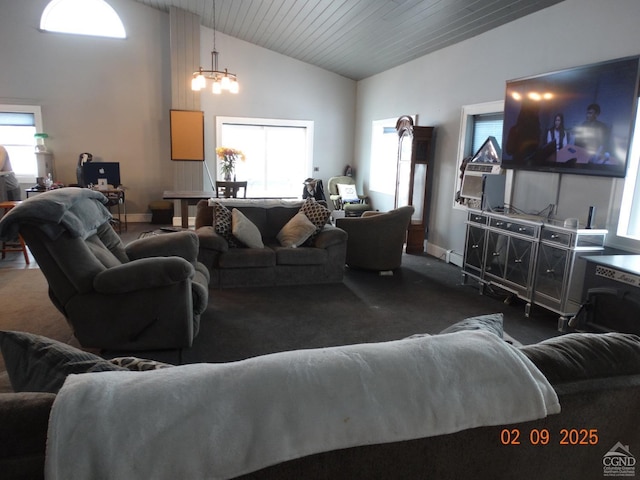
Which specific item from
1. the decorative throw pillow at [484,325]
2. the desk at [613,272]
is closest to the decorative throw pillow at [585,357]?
the decorative throw pillow at [484,325]

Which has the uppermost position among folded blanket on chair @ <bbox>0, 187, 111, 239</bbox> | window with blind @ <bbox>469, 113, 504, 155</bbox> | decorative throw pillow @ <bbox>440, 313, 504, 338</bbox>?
window with blind @ <bbox>469, 113, 504, 155</bbox>

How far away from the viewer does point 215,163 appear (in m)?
8.14

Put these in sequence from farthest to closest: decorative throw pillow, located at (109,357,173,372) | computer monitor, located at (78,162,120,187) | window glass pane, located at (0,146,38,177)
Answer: window glass pane, located at (0,146,38,177), computer monitor, located at (78,162,120,187), decorative throw pillow, located at (109,357,173,372)

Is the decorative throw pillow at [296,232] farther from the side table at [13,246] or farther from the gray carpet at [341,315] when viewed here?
the side table at [13,246]

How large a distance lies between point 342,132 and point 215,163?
2649 millimetres

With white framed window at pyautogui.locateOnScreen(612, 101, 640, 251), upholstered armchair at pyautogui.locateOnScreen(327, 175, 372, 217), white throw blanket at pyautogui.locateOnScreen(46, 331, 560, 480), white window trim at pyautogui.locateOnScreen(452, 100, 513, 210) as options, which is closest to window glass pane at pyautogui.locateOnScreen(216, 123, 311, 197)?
upholstered armchair at pyautogui.locateOnScreen(327, 175, 372, 217)

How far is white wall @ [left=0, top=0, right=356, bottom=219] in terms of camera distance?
23.8ft

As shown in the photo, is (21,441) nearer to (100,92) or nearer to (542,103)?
(542,103)

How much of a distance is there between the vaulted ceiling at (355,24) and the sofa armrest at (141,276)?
3765mm

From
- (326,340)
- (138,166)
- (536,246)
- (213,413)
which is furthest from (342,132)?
(213,413)

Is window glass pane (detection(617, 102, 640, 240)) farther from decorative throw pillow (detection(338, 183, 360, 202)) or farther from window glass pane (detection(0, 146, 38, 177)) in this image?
window glass pane (detection(0, 146, 38, 177))

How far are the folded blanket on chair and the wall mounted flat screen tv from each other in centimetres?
388

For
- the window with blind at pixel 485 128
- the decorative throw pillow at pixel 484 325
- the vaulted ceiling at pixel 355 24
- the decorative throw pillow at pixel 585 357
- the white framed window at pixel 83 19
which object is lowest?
the decorative throw pillow at pixel 484 325

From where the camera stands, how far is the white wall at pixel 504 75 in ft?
11.4
